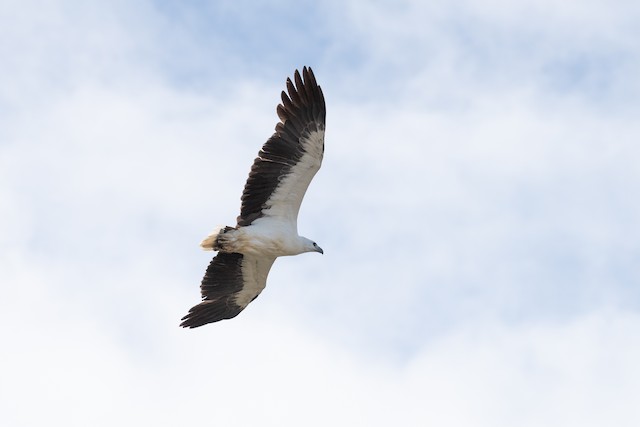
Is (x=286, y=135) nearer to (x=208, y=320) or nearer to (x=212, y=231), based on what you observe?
(x=212, y=231)

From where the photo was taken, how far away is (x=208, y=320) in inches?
949

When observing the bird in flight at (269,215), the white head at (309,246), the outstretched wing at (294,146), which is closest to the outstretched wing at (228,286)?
the bird in flight at (269,215)

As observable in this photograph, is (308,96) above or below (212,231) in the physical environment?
above

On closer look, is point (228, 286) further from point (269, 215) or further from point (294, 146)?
point (294, 146)

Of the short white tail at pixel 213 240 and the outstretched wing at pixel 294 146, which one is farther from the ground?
the outstretched wing at pixel 294 146

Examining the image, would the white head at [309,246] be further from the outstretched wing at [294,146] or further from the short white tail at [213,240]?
the short white tail at [213,240]

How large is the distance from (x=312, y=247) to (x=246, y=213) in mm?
1294

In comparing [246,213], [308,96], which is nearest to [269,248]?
[246,213]

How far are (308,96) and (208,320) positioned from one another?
4644 mm

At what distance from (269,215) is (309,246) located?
2.98 feet

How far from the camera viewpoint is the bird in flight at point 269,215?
2205cm

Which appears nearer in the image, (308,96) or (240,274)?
(308,96)

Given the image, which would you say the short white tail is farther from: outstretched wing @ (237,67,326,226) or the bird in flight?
outstretched wing @ (237,67,326,226)

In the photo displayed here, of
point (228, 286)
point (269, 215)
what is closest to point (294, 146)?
point (269, 215)
